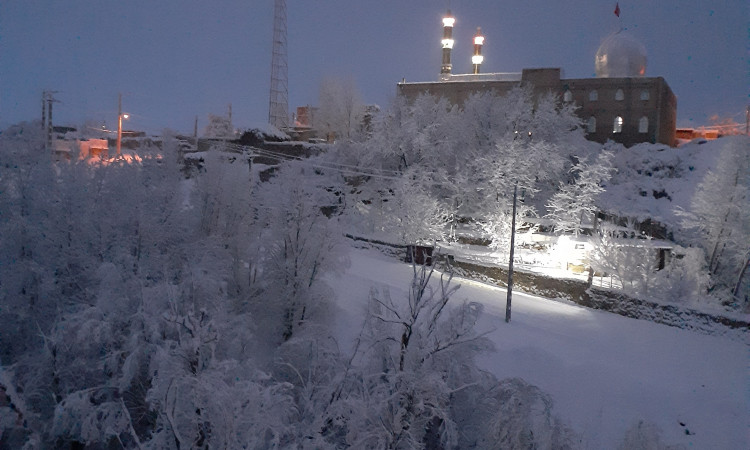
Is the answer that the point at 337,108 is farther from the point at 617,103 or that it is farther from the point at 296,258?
the point at 296,258

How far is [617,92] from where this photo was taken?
40.1m

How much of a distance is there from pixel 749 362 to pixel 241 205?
18.3 meters

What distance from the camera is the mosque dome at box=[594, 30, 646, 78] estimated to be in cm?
4122

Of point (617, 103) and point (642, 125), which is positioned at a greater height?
point (617, 103)

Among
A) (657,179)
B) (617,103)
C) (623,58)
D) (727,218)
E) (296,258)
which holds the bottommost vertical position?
(296,258)

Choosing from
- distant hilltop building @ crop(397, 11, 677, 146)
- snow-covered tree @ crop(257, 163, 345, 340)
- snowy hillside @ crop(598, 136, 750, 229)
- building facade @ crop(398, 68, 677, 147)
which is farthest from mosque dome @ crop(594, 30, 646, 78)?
snow-covered tree @ crop(257, 163, 345, 340)

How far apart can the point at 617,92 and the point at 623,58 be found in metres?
3.37

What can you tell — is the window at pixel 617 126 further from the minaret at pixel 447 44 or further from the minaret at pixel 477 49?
the minaret at pixel 477 49

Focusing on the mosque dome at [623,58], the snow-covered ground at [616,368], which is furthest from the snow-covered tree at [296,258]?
the mosque dome at [623,58]

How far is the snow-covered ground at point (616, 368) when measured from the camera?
1285 centimetres

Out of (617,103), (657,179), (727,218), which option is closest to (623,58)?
(617,103)

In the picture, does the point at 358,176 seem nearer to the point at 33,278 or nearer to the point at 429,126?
the point at 429,126

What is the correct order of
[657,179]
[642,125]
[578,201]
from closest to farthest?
[578,201], [657,179], [642,125]

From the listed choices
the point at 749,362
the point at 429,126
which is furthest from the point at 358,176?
the point at 749,362
